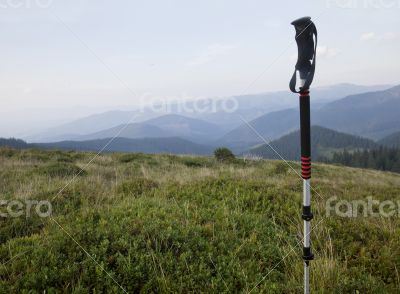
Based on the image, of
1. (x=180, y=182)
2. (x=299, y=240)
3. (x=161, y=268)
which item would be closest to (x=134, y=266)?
(x=161, y=268)

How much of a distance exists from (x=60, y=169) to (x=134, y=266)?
8999 mm

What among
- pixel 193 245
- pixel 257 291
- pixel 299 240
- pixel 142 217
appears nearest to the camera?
pixel 257 291

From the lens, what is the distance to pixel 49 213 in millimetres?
6996

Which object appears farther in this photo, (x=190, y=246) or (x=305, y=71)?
(x=190, y=246)

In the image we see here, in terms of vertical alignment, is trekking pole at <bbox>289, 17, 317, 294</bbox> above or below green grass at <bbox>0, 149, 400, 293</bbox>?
above

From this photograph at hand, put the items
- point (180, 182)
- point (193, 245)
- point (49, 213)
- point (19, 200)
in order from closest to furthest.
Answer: point (193, 245) → point (49, 213) → point (19, 200) → point (180, 182)

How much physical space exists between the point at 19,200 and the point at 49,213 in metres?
1.10

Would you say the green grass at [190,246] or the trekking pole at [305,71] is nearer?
the trekking pole at [305,71]

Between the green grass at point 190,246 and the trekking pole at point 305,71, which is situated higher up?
the trekking pole at point 305,71

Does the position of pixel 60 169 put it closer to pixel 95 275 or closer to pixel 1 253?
pixel 1 253

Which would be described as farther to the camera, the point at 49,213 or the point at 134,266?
the point at 49,213

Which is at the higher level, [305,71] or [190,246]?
[305,71]

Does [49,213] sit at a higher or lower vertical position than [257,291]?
higher

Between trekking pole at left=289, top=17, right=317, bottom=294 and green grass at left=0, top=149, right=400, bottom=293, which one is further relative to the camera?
green grass at left=0, top=149, right=400, bottom=293
